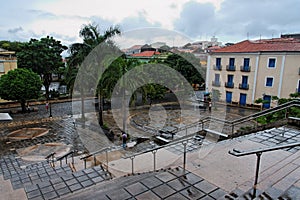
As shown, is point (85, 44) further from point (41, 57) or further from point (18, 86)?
point (41, 57)

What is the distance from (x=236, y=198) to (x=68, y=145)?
34.8 feet

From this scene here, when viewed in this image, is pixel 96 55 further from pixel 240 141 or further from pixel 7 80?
pixel 240 141

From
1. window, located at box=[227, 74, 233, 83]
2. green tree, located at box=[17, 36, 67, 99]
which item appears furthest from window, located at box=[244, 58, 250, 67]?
green tree, located at box=[17, 36, 67, 99]

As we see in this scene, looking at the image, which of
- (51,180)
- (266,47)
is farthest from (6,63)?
(266,47)

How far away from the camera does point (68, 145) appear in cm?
1251

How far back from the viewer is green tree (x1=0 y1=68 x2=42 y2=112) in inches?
712

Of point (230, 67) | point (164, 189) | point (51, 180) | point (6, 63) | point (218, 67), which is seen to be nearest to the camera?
point (164, 189)

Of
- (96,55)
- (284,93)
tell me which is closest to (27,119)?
(96,55)

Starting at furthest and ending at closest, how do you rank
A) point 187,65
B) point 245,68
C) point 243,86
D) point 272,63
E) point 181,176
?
point 187,65
point 243,86
point 245,68
point 272,63
point 181,176

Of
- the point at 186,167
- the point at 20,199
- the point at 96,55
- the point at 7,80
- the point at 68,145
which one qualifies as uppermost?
the point at 96,55

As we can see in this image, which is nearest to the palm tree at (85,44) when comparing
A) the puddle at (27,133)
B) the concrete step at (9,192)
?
the puddle at (27,133)

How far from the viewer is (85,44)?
48.9 ft

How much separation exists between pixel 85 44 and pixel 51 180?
10.6 meters

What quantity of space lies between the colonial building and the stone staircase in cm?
1978
